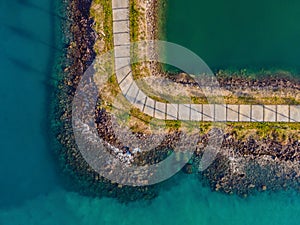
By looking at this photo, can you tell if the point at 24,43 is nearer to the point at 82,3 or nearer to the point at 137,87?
the point at 82,3

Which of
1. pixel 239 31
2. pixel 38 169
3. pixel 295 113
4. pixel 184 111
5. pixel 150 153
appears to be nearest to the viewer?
pixel 295 113

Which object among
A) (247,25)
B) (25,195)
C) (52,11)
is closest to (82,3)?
(52,11)

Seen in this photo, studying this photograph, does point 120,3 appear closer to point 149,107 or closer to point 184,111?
point 149,107

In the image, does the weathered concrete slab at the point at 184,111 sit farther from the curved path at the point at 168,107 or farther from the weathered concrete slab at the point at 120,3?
the weathered concrete slab at the point at 120,3

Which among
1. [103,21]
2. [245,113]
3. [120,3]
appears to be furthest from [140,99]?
[245,113]

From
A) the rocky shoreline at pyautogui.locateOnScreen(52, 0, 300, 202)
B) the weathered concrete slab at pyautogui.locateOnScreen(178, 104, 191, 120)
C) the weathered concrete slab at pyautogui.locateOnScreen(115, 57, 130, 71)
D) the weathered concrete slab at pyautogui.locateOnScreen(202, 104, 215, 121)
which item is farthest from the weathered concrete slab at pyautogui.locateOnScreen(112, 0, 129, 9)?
the weathered concrete slab at pyautogui.locateOnScreen(202, 104, 215, 121)

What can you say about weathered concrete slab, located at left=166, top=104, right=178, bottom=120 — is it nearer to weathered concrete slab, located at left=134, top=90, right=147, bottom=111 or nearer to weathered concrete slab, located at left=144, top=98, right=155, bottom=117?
weathered concrete slab, located at left=144, top=98, right=155, bottom=117
